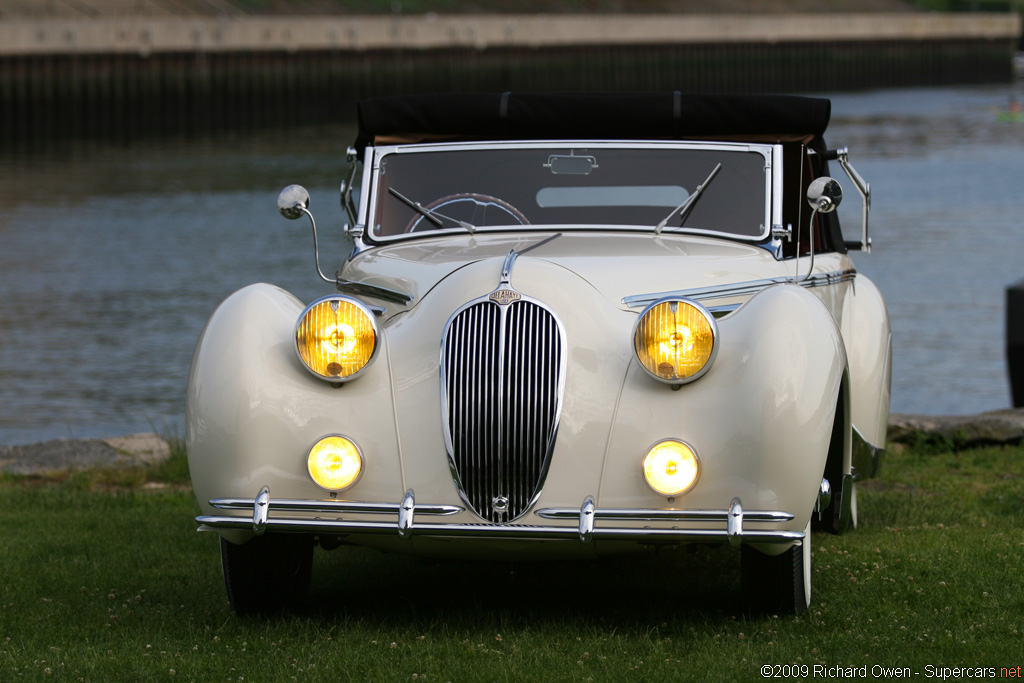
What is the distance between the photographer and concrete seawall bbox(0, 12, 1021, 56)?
145 ft

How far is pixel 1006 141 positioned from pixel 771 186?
133 feet

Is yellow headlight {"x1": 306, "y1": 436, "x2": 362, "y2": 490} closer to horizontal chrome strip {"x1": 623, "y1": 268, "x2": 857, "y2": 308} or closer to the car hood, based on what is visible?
the car hood

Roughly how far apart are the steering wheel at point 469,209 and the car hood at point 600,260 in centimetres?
21

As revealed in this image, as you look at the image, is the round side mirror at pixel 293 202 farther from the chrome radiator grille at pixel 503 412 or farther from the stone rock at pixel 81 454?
the stone rock at pixel 81 454

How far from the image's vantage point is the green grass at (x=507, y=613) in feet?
14.3

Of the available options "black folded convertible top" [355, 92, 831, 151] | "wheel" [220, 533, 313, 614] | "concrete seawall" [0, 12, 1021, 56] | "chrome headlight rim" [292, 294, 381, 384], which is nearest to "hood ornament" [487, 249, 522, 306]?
"chrome headlight rim" [292, 294, 381, 384]

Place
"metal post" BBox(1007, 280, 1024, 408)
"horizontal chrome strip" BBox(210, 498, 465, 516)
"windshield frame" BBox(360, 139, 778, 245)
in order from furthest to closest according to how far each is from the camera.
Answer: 1. "metal post" BBox(1007, 280, 1024, 408)
2. "windshield frame" BBox(360, 139, 778, 245)
3. "horizontal chrome strip" BBox(210, 498, 465, 516)

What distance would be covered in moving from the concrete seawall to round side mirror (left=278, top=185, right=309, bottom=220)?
3991cm

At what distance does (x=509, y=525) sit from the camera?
444cm

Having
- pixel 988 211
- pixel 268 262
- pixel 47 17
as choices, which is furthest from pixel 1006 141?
pixel 47 17

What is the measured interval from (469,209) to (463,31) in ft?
174

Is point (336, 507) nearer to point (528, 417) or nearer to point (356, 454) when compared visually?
point (356, 454)

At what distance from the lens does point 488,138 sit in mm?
6508

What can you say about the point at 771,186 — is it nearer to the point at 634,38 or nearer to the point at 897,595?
the point at 897,595
